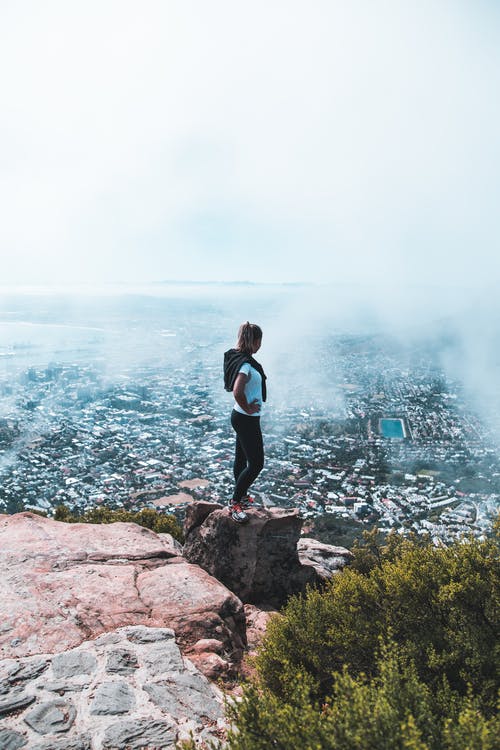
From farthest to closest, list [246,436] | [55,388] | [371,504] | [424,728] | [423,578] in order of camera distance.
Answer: [55,388], [371,504], [246,436], [423,578], [424,728]

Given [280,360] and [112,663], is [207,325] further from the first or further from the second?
[112,663]

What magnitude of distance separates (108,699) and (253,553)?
3.72 m

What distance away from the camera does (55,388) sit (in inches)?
1587

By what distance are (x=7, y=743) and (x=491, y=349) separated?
84689 mm

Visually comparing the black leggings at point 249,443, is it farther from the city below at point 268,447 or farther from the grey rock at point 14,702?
the city below at point 268,447

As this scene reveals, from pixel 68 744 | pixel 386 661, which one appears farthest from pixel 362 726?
pixel 68 744

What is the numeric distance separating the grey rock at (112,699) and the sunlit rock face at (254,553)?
3316 millimetres

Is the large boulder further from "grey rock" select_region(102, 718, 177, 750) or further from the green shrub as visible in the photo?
"grey rock" select_region(102, 718, 177, 750)

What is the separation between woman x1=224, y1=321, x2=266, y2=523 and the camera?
18.5 ft

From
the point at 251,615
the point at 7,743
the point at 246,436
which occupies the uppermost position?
the point at 246,436

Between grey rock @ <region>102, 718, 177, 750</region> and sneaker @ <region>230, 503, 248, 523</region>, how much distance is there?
11.5 ft

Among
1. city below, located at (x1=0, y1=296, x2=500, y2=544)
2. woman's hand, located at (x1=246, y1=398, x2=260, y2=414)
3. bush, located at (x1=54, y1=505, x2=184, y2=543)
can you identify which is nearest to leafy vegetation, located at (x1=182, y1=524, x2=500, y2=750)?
woman's hand, located at (x1=246, y1=398, x2=260, y2=414)

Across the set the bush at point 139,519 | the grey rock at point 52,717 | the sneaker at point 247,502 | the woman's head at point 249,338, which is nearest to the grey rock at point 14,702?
the grey rock at point 52,717

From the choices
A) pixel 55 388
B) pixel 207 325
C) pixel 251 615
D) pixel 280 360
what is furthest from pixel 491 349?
pixel 251 615
